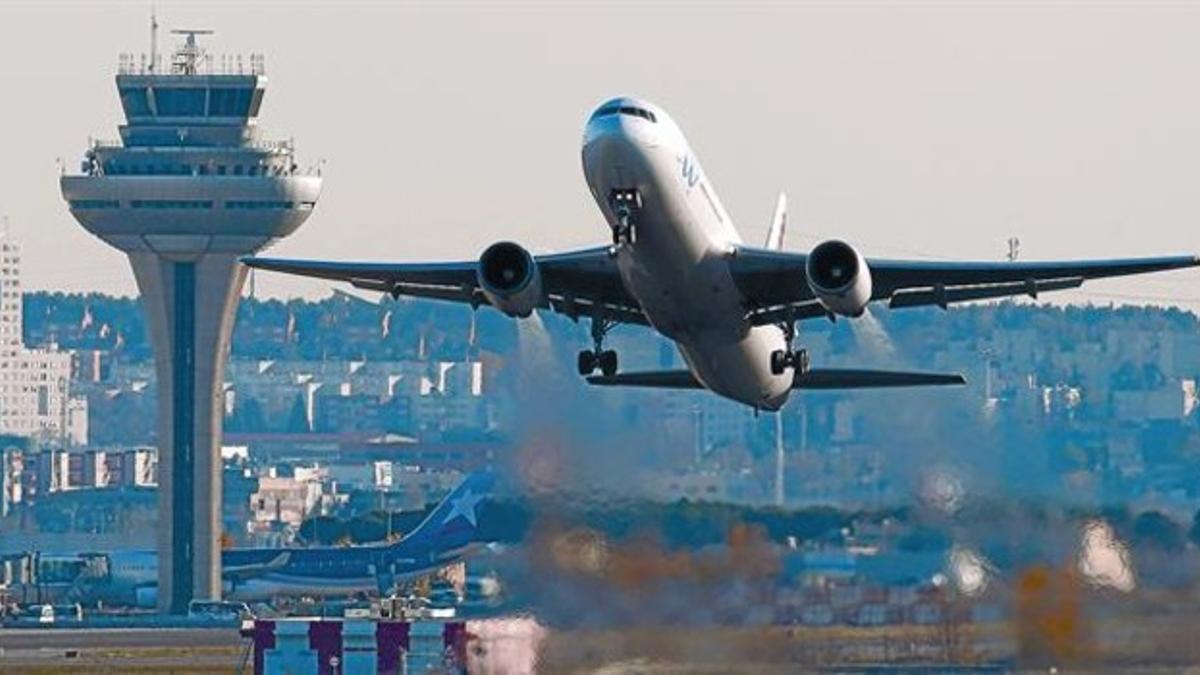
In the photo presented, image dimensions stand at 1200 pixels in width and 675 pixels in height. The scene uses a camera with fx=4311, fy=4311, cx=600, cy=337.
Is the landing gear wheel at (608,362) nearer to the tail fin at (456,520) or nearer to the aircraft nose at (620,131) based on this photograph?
the aircraft nose at (620,131)

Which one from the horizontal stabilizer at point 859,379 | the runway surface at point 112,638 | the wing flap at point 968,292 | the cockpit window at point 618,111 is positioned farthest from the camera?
the runway surface at point 112,638

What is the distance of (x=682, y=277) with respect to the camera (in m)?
74.1

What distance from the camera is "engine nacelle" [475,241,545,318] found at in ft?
240

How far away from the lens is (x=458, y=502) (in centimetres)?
13475

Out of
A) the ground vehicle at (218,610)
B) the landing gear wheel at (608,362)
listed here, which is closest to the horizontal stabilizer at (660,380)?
the landing gear wheel at (608,362)

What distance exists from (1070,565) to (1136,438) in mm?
23173

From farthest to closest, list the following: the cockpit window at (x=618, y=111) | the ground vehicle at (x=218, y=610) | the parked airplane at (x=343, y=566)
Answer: the ground vehicle at (x=218, y=610), the parked airplane at (x=343, y=566), the cockpit window at (x=618, y=111)

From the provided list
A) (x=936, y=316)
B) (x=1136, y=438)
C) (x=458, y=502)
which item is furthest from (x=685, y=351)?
(x=458, y=502)

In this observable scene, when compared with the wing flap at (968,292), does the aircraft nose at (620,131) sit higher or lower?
higher

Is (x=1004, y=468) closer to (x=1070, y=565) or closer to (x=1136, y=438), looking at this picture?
(x=1070, y=565)

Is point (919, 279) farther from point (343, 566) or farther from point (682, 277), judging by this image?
point (343, 566)

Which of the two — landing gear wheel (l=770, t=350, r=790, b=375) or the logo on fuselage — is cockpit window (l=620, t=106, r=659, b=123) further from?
landing gear wheel (l=770, t=350, r=790, b=375)

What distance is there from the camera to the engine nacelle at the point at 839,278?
242 ft

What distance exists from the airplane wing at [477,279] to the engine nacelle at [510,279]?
4.29 feet
